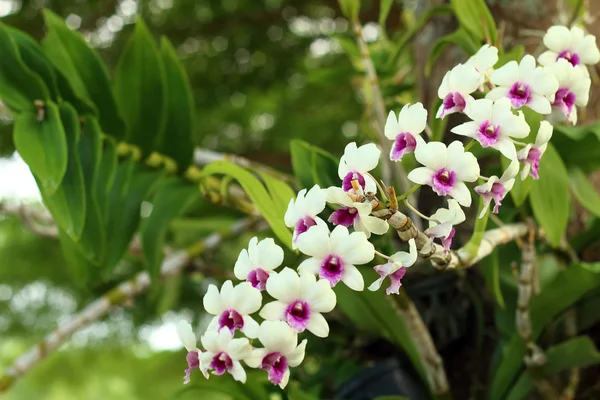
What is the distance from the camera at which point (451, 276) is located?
0.62 m

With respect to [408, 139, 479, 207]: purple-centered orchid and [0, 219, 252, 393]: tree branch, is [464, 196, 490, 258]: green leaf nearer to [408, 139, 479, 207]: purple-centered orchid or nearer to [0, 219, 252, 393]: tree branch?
[408, 139, 479, 207]: purple-centered orchid

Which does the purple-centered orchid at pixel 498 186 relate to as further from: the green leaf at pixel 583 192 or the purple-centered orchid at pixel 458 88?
the green leaf at pixel 583 192

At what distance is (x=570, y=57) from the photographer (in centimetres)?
43

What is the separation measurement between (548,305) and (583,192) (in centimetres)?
10

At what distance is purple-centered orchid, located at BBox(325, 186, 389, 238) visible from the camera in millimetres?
302

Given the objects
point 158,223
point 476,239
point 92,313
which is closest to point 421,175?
point 476,239

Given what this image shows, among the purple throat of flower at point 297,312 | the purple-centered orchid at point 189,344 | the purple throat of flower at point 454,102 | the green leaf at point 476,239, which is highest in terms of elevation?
the purple throat of flower at point 454,102

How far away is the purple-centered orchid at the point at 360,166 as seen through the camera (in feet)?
0.97

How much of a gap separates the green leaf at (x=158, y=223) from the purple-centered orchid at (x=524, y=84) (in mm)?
320

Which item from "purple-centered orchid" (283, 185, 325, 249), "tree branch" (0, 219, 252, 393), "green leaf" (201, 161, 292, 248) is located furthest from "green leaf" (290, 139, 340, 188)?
"tree branch" (0, 219, 252, 393)

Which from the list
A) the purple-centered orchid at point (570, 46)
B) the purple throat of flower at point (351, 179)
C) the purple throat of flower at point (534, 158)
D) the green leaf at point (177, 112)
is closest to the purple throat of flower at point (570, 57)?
the purple-centered orchid at point (570, 46)

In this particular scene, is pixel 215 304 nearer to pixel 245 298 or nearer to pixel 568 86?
pixel 245 298

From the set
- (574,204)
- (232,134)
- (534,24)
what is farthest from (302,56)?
(574,204)

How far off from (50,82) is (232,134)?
3.50 ft
